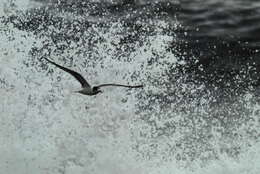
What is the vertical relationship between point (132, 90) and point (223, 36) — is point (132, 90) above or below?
below

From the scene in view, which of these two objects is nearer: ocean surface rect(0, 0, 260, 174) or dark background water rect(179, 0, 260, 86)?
ocean surface rect(0, 0, 260, 174)

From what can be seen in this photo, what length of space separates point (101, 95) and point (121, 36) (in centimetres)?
139

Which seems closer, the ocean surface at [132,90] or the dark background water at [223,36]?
the ocean surface at [132,90]

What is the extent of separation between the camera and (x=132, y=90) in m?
13.9

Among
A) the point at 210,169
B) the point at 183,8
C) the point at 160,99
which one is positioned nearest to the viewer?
the point at 210,169

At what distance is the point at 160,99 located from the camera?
45.1 feet

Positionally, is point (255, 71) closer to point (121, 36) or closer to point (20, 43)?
point (121, 36)

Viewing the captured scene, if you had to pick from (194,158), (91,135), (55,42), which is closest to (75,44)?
(55,42)

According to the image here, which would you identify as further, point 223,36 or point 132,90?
point 223,36

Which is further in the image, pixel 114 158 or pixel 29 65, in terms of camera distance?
pixel 29 65

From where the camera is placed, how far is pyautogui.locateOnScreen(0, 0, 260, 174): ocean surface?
1324 cm

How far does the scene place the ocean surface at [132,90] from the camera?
Answer: 43.4 feet

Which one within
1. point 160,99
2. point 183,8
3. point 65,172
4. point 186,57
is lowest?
point 65,172

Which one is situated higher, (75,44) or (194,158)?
(75,44)
